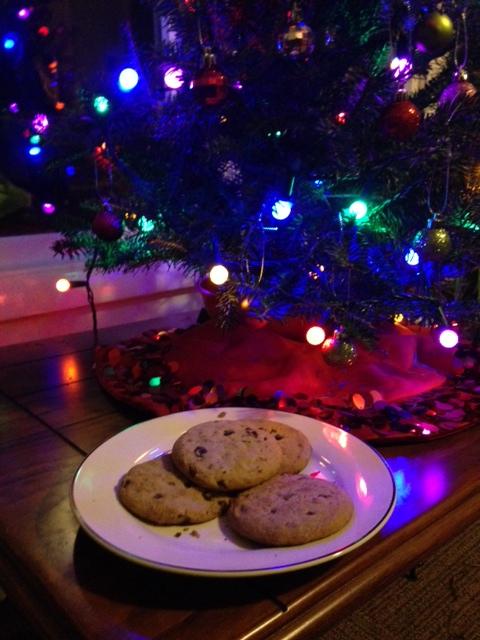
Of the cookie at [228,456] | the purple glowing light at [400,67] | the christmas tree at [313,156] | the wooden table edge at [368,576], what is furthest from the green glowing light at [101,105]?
the wooden table edge at [368,576]

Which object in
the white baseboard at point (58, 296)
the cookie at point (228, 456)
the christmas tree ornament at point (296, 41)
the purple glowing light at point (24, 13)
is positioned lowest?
the white baseboard at point (58, 296)

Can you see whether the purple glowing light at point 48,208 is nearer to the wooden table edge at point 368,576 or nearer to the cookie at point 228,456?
the cookie at point 228,456

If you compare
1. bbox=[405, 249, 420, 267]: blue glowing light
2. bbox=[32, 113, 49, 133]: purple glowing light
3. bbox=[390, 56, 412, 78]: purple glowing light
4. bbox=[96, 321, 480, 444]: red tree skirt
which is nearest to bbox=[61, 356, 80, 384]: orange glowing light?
bbox=[96, 321, 480, 444]: red tree skirt

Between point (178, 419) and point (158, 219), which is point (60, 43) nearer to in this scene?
point (158, 219)

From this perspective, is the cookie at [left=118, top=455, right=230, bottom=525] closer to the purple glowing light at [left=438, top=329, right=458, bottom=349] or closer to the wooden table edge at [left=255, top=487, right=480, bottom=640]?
the wooden table edge at [left=255, top=487, right=480, bottom=640]

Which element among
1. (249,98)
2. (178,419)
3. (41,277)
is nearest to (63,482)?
(178,419)
